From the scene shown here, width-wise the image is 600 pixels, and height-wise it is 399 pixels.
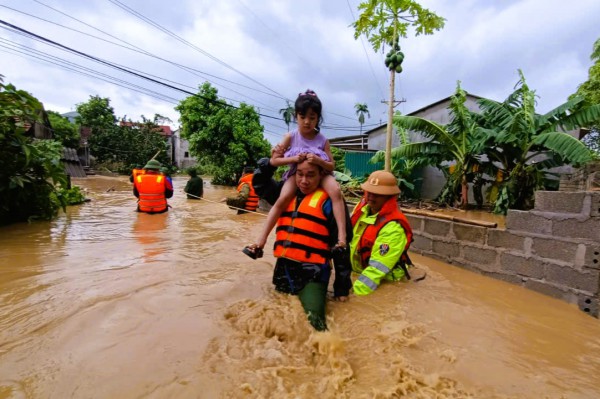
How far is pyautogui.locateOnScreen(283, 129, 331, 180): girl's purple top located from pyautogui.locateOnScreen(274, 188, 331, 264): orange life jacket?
31 centimetres

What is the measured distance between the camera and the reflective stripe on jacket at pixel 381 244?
111 inches

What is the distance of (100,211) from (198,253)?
4.97 m

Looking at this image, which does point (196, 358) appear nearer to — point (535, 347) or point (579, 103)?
point (535, 347)

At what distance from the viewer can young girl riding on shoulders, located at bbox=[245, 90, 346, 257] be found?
2541mm

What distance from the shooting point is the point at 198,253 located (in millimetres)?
4465

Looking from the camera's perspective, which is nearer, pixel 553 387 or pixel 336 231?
pixel 553 387

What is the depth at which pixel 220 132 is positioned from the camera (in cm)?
1952

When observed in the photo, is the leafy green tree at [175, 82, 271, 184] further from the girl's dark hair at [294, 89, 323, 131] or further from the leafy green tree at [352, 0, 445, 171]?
the girl's dark hair at [294, 89, 323, 131]

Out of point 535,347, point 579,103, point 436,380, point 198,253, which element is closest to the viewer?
point 436,380

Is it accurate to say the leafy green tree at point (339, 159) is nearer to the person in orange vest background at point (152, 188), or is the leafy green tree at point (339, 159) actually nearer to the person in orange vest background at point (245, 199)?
the person in orange vest background at point (245, 199)

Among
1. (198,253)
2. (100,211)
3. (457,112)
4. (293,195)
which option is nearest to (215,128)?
(100,211)

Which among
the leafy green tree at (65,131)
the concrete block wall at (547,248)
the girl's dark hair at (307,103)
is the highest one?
the leafy green tree at (65,131)

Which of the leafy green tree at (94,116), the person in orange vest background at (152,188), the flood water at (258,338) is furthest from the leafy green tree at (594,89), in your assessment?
the leafy green tree at (94,116)

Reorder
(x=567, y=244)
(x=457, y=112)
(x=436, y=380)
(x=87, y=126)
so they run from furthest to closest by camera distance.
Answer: (x=87, y=126), (x=457, y=112), (x=567, y=244), (x=436, y=380)
